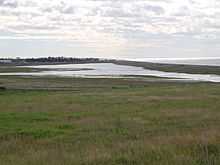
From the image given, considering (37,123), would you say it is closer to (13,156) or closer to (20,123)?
(20,123)

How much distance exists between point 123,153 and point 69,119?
12.2m

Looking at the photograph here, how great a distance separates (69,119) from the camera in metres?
22.6

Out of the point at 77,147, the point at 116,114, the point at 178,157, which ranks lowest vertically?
the point at 116,114

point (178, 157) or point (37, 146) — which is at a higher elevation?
point (178, 157)

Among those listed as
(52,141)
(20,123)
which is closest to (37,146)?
(52,141)

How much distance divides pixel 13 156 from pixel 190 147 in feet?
14.6

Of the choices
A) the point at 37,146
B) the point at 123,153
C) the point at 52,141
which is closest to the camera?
the point at 123,153

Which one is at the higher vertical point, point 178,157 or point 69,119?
point 178,157

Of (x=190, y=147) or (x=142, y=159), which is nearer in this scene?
(x=142, y=159)

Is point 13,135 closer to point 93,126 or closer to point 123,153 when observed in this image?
point 93,126

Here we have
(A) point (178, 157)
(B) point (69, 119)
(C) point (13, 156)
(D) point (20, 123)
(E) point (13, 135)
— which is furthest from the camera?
(B) point (69, 119)

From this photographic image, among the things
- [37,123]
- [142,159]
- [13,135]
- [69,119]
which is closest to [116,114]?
[69,119]

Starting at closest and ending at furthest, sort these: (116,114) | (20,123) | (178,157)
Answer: (178,157), (20,123), (116,114)

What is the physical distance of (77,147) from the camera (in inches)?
509
